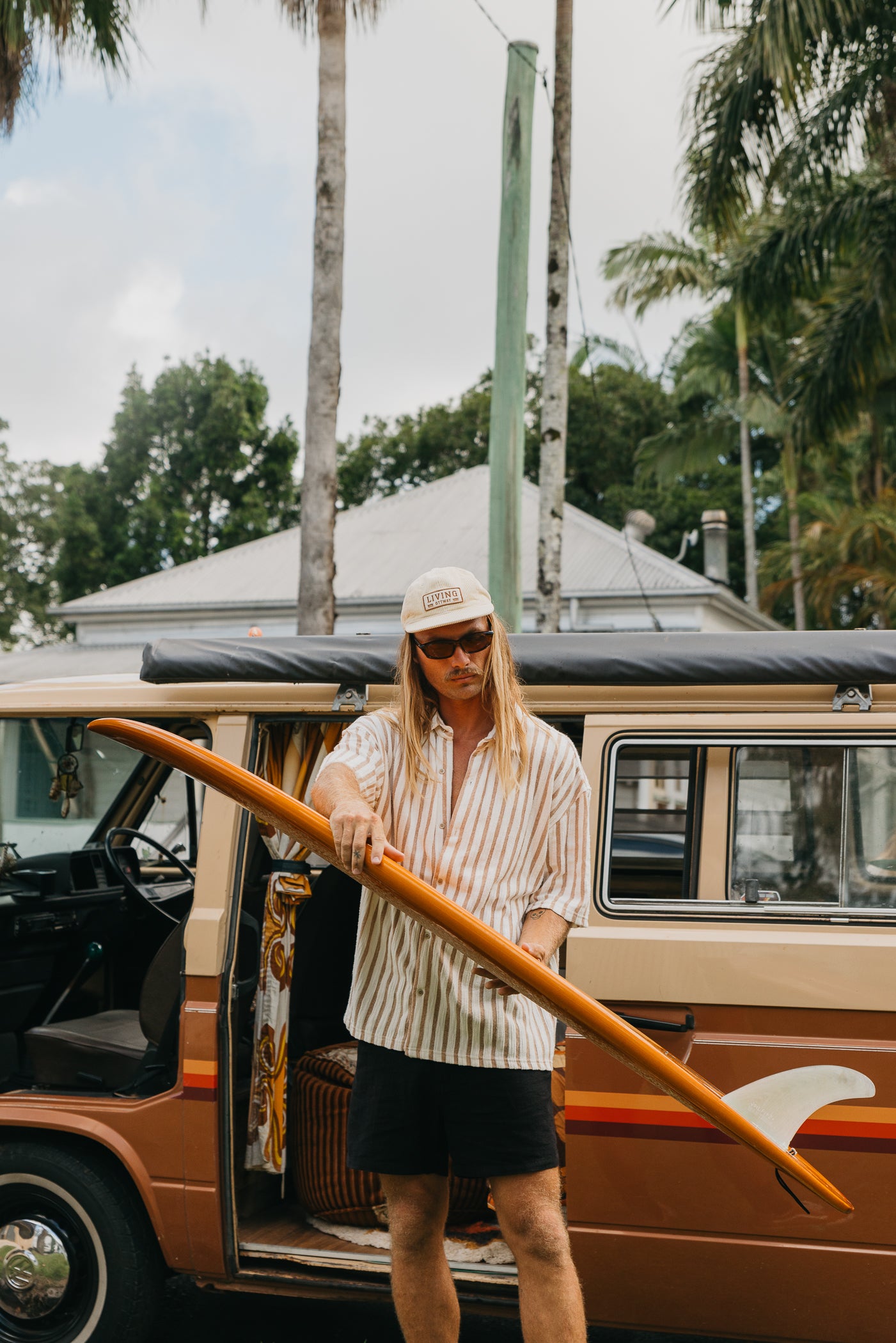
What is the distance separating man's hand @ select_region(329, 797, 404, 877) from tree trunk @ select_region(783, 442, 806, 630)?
873 inches

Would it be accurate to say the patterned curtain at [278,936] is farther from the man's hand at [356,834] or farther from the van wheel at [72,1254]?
the man's hand at [356,834]

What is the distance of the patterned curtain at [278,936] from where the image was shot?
3.74 meters

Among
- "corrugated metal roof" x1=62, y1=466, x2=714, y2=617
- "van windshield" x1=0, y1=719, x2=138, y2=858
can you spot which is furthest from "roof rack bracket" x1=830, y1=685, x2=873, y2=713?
"corrugated metal roof" x1=62, y1=466, x2=714, y2=617

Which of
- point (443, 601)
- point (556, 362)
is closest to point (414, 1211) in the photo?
point (443, 601)

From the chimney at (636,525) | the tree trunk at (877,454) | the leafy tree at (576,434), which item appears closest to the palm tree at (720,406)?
the tree trunk at (877,454)

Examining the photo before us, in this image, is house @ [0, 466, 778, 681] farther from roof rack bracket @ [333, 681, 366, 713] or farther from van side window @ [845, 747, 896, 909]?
van side window @ [845, 747, 896, 909]

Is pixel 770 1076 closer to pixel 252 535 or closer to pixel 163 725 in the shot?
pixel 163 725

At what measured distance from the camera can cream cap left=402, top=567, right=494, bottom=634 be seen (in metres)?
2.77

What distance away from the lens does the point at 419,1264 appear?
2801mm

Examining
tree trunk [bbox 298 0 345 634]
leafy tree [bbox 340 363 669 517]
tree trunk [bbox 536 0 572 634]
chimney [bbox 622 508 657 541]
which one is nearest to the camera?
tree trunk [bbox 298 0 345 634]

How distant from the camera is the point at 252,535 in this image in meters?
36.9

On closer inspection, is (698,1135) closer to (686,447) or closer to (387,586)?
(387,586)

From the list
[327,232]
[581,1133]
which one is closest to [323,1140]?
[581,1133]

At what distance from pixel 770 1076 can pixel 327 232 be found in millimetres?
7841
